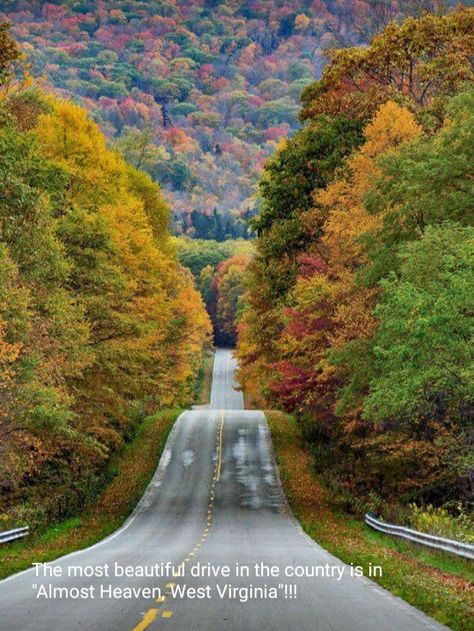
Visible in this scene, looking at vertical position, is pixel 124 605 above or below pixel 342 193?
below

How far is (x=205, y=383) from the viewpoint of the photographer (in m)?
133

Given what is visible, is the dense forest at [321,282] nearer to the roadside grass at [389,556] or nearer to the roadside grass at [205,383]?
the roadside grass at [389,556]

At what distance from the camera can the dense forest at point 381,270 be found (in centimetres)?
2848

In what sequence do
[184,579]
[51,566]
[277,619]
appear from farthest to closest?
[51,566] < [184,579] < [277,619]

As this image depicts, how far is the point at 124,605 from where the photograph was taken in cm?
1496

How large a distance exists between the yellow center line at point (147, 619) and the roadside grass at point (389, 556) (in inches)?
169

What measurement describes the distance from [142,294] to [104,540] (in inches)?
1024

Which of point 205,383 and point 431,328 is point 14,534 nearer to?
point 431,328

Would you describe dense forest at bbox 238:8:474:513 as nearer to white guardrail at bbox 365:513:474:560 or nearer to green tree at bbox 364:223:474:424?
green tree at bbox 364:223:474:424

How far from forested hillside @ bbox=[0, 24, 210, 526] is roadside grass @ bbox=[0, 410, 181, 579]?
0.91m

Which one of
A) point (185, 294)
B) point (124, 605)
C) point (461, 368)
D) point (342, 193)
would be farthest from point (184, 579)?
point (185, 294)

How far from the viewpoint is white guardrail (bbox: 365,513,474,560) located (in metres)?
21.5

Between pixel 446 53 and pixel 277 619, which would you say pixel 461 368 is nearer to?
pixel 277 619

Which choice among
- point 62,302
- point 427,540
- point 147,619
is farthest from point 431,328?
point 147,619
